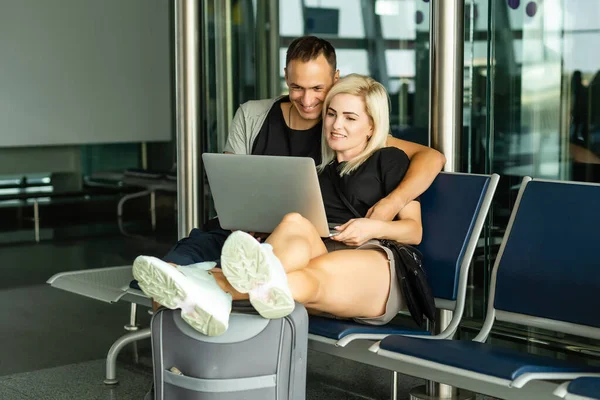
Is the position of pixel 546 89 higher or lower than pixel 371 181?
higher

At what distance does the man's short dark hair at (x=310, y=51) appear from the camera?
3.22m

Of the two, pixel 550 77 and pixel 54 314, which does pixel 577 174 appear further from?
pixel 54 314

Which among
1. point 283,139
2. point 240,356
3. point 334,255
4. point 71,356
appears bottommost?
point 71,356

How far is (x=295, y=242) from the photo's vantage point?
2.60 meters

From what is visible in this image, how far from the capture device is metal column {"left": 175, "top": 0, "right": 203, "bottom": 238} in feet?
13.5

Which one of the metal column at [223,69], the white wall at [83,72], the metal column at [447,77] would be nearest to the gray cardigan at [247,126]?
the metal column at [447,77]

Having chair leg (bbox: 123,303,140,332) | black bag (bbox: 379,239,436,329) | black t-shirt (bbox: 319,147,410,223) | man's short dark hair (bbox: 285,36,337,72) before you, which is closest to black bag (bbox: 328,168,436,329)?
black bag (bbox: 379,239,436,329)

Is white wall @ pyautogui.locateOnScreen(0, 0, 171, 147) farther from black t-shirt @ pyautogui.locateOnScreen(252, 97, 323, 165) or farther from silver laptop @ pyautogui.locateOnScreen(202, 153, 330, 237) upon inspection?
silver laptop @ pyautogui.locateOnScreen(202, 153, 330, 237)

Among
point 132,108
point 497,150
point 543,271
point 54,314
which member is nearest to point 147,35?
point 132,108

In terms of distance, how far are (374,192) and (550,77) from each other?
121 centimetres

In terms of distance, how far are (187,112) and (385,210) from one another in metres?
1.50

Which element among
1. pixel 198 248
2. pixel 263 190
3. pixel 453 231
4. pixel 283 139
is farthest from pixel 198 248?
pixel 453 231

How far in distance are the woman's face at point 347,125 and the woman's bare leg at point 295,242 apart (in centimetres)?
43

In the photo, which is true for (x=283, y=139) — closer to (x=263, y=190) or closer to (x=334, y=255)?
(x=263, y=190)
